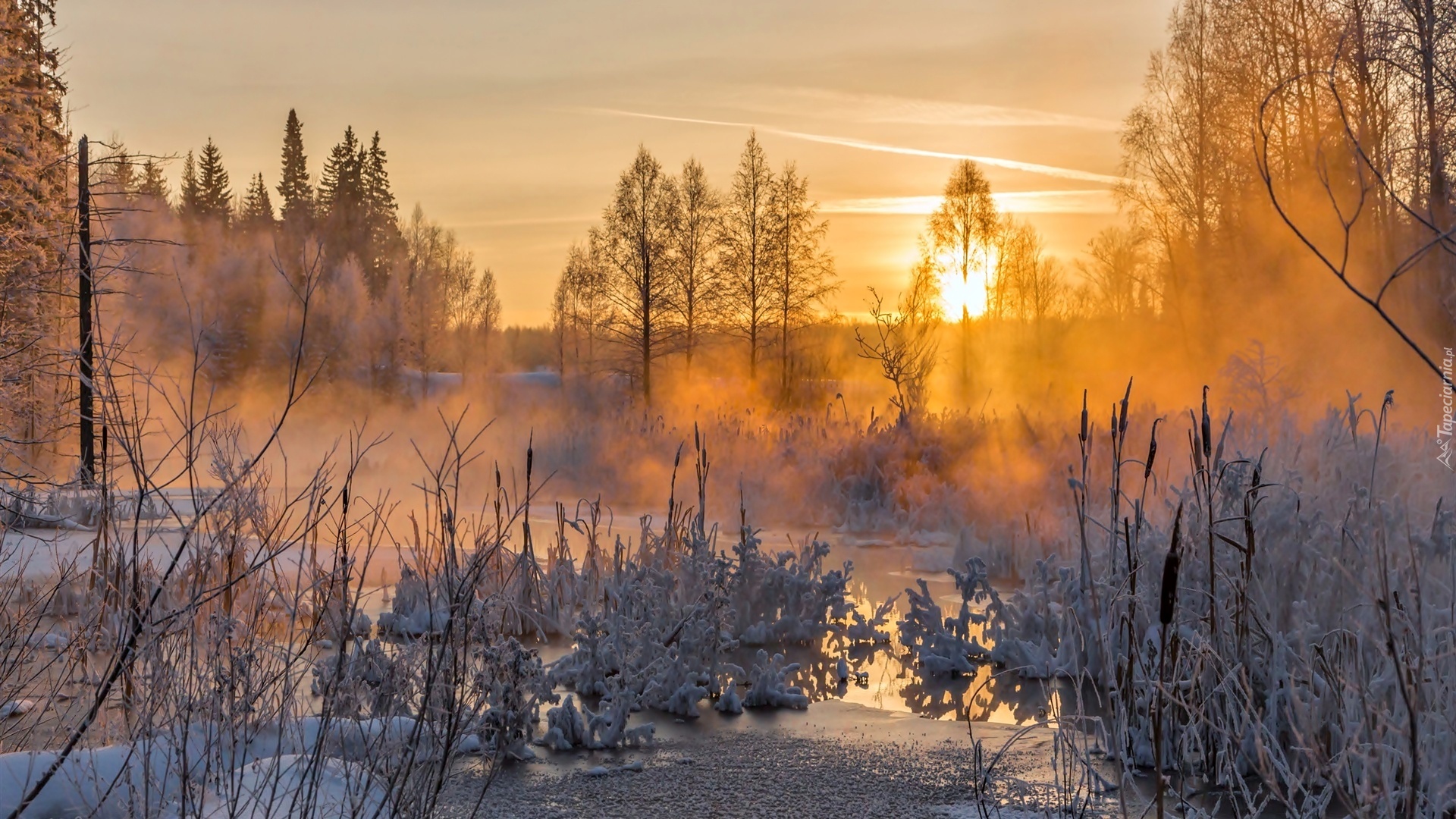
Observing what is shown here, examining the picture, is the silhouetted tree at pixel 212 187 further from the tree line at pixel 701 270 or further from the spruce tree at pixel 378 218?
the tree line at pixel 701 270

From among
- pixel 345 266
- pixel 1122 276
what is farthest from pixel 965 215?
pixel 345 266

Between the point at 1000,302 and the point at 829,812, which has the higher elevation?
the point at 1000,302

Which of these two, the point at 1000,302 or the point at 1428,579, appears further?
the point at 1000,302

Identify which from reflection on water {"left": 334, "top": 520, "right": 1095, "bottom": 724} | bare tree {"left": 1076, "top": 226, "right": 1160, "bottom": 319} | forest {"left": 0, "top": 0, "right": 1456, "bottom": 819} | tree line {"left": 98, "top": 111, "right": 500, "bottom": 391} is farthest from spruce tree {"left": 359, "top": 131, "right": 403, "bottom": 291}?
reflection on water {"left": 334, "top": 520, "right": 1095, "bottom": 724}

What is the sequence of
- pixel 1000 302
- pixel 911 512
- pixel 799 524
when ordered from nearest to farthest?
pixel 911 512 < pixel 799 524 < pixel 1000 302

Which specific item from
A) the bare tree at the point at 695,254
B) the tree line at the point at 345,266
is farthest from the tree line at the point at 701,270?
the tree line at the point at 345,266

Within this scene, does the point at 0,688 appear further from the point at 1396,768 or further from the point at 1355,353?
the point at 1355,353

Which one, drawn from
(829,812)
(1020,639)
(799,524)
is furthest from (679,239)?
(829,812)

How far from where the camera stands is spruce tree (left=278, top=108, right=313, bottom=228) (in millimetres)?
53469

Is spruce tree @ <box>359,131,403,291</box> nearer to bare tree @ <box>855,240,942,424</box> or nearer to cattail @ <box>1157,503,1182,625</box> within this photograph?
bare tree @ <box>855,240,942,424</box>

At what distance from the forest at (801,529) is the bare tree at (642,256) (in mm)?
104

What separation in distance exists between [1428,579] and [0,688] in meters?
5.15

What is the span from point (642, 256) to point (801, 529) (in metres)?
18.1

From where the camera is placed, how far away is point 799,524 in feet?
39.0
